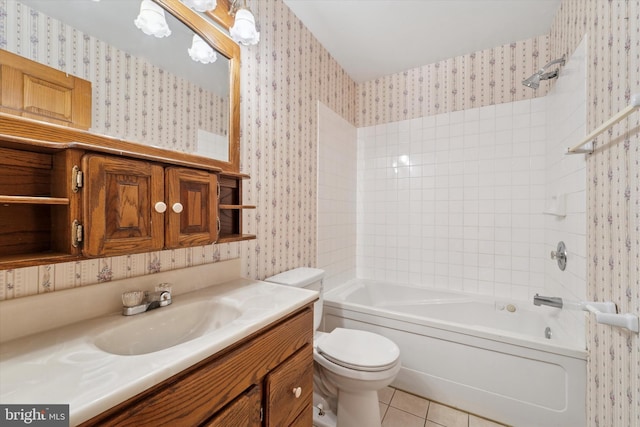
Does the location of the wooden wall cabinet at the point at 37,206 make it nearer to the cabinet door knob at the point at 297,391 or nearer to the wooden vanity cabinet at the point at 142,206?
the wooden vanity cabinet at the point at 142,206

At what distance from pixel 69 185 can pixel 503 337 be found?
2081 mm

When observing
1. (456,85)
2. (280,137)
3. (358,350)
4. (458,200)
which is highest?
(456,85)

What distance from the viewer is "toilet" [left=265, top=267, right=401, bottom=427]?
1291 millimetres

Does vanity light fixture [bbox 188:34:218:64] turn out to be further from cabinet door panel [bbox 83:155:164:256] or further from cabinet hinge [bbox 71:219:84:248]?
cabinet hinge [bbox 71:219:84:248]

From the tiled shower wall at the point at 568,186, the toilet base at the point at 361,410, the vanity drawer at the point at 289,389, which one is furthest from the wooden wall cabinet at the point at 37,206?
the tiled shower wall at the point at 568,186

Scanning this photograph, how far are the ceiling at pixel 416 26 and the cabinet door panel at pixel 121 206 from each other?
1.62 m

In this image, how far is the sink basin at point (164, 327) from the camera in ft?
2.59

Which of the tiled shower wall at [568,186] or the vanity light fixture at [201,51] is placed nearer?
the vanity light fixture at [201,51]

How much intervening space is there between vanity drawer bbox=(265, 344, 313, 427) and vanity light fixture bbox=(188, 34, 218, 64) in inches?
52.7

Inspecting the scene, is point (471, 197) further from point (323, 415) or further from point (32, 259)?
point (32, 259)

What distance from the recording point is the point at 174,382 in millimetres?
592


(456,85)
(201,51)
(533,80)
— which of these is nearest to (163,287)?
(201,51)

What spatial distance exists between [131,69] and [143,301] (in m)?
0.84

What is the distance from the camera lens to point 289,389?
0.93 meters
